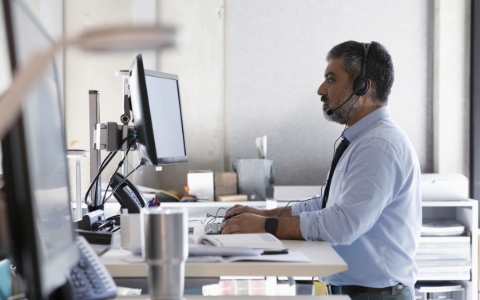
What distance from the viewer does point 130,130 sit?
1.50 meters

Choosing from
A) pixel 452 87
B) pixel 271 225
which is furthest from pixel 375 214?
pixel 452 87

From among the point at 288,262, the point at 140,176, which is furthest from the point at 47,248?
the point at 140,176

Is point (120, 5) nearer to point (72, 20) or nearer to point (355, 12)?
point (72, 20)

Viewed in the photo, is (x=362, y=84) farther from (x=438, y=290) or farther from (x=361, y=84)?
(x=438, y=290)

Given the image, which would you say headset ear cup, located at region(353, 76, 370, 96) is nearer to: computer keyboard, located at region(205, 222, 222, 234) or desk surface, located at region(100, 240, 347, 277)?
computer keyboard, located at region(205, 222, 222, 234)

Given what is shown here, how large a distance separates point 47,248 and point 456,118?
311 centimetres

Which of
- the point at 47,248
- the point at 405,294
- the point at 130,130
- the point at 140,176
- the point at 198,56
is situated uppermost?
the point at 198,56

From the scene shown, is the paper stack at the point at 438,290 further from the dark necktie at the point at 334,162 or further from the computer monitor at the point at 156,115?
the computer monitor at the point at 156,115

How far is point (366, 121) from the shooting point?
157 centimetres

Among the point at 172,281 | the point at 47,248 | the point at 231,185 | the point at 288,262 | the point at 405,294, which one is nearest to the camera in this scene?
the point at 47,248

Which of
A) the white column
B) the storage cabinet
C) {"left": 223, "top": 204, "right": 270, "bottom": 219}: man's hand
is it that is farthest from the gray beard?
the white column

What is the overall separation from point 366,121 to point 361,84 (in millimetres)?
137

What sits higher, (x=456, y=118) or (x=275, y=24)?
(x=275, y=24)

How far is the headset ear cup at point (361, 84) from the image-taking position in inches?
62.5
